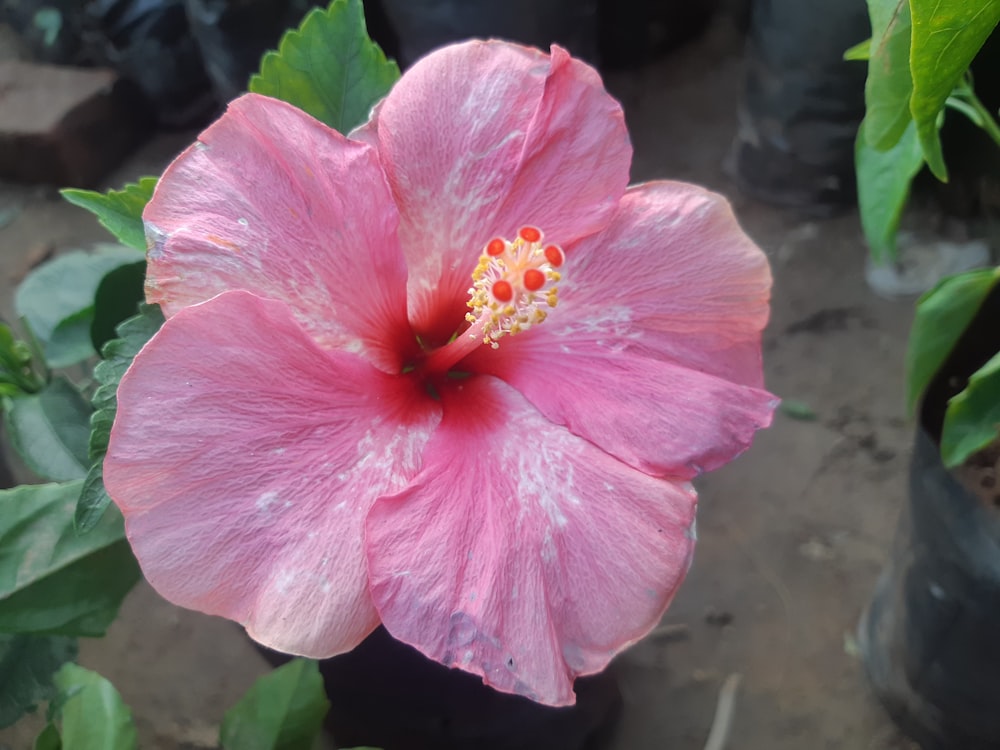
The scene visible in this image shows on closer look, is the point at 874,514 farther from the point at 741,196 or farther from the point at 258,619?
the point at 258,619

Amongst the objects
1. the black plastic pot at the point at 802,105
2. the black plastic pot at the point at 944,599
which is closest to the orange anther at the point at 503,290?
the black plastic pot at the point at 944,599

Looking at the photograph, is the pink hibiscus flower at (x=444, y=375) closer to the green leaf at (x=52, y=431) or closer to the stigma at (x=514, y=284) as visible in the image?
the stigma at (x=514, y=284)

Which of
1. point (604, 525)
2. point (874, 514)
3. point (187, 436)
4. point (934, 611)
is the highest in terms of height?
point (187, 436)

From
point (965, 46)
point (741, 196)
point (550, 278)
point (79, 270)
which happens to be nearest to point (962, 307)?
point (965, 46)

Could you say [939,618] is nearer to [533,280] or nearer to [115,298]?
[533,280]

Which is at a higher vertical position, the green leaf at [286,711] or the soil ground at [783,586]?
the green leaf at [286,711]

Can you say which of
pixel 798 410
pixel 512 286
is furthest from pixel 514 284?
pixel 798 410

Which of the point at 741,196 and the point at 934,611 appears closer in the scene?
the point at 934,611
